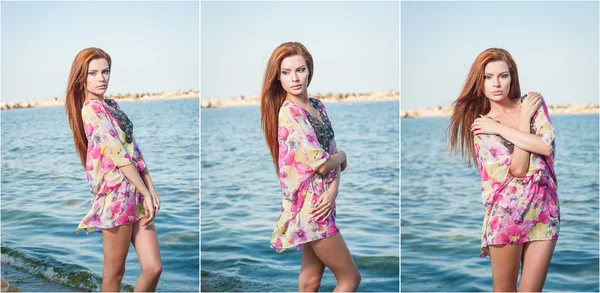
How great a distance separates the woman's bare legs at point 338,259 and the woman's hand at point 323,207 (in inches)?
4.5

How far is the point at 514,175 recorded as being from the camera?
403 cm

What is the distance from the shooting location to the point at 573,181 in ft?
26.1

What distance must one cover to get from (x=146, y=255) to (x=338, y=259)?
96 cm

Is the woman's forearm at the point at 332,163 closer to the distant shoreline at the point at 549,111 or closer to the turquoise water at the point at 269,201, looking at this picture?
the turquoise water at the point at 269,201

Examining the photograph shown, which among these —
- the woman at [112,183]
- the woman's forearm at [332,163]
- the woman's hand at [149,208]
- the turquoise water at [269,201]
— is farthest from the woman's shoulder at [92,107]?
the turquoise water at [269,201]

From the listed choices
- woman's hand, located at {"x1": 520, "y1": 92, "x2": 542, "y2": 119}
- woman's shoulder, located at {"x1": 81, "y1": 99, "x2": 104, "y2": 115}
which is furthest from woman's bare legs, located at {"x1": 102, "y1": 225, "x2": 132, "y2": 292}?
woman's hand, located at {"x1": 520, "y1": 92, "x2": 542, "y2": 119}

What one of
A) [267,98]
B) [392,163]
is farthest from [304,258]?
[392,163]

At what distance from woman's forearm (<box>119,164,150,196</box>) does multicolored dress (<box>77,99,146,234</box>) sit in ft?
0.08

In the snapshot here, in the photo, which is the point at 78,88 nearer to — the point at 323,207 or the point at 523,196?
the point at 323,207

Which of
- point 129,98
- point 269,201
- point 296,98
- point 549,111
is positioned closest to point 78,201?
point 129,98

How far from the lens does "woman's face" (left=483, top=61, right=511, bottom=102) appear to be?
4.10 m

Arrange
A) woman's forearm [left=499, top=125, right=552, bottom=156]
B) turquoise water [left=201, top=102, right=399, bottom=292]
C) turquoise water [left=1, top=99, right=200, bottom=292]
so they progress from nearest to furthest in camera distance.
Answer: woman's forearm [left=499, top=125, right=552, bottom=156] → turquoise water [left=1, top=99, right=200, bottom=292] → turquoise water [left=201, top=102, right=399, bottom=292]

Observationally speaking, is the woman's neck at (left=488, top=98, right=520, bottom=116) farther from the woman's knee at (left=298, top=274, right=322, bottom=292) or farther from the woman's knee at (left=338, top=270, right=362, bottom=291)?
the woman's knee at (left=298, top=274, right=322, bottom=292)

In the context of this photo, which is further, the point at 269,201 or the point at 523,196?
the point at 269,201
